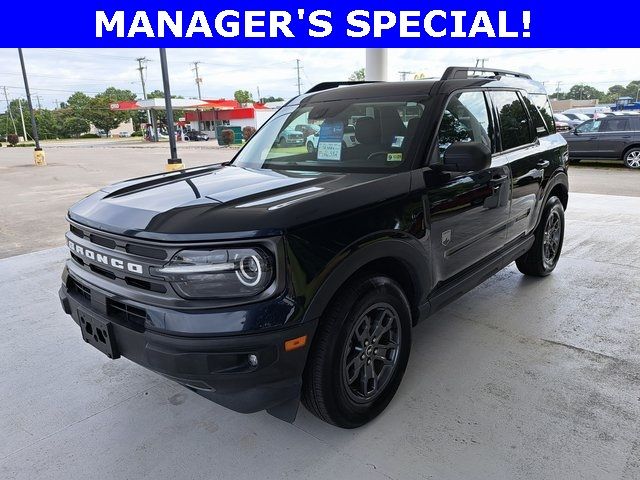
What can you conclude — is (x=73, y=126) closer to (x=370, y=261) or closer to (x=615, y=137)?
(x=615, y=137)

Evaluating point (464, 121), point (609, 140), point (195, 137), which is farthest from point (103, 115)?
point (464, 121)

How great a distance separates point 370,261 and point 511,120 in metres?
2.20

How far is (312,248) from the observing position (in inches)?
83.5

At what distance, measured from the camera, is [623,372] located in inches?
120

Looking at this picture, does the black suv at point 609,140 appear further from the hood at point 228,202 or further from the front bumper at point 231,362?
the front bumper at point 231,362

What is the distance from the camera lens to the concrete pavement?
231 centimetres

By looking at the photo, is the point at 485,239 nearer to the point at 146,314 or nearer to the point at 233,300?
the point at 233,300

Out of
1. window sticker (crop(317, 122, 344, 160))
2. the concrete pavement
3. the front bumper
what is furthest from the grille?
window sticker (crop(317, 122, 344, 160))

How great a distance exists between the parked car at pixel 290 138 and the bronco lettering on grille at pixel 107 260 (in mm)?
1545

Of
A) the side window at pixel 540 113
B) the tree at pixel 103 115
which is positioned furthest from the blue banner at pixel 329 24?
the tree at pixel 103 115

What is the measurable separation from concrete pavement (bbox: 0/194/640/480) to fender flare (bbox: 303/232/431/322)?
643 millimetres

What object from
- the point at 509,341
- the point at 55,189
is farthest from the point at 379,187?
the point at 55,189

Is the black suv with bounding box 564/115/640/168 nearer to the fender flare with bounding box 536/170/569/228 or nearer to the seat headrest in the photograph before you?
the fender flare with bounding box 536/170/569/228

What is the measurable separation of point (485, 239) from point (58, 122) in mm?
97751
